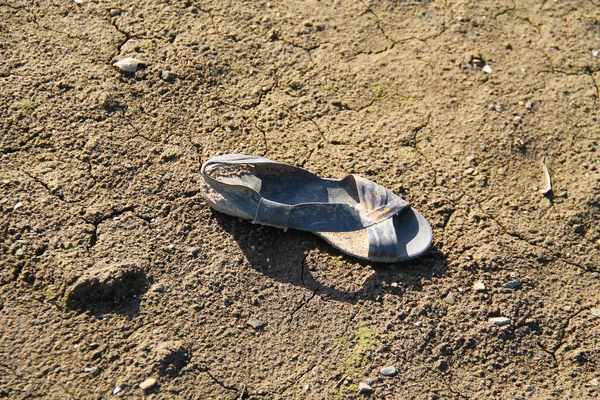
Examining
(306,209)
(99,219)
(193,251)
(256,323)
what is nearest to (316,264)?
(306,209)

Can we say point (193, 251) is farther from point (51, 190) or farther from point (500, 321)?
point (500, 321)

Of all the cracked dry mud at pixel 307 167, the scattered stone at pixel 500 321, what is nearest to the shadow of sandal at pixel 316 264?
the cracked dry mud at pixel 307 167

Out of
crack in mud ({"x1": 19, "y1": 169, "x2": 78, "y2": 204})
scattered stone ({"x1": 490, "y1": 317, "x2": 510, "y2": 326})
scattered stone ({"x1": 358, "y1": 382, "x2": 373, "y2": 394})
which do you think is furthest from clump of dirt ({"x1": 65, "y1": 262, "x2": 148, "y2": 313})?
scattered stone ({"x1": 490, "y1": 317, "x2": 510, "y2": 326})

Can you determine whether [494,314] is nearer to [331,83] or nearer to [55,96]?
[331,83]

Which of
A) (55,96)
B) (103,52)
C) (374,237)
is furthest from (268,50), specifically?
(374,237)

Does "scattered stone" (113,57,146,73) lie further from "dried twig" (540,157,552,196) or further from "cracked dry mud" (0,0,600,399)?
"dried twig" (540,157,552,196)

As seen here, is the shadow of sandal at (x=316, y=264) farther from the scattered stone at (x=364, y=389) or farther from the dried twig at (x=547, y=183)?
the dried twig at (x=547, y=183)
